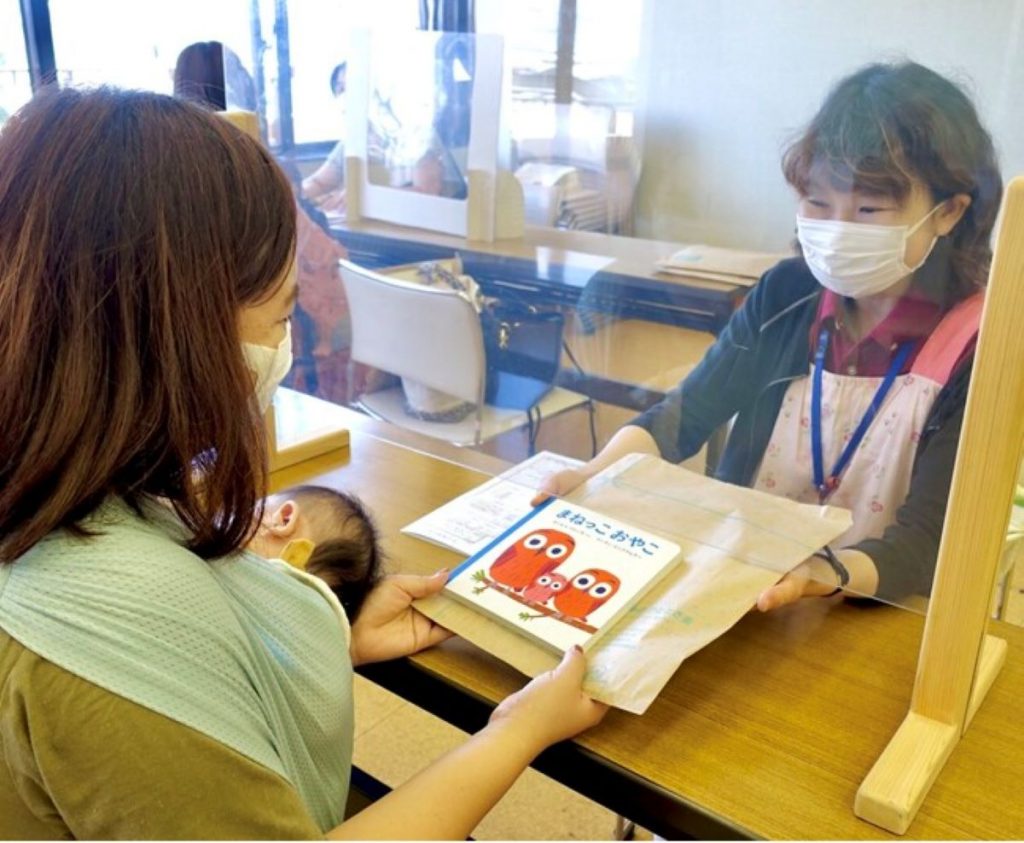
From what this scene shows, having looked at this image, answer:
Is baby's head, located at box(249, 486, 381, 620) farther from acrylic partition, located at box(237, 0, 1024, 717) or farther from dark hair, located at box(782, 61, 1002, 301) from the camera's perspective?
dark hair, located at box(782, 61, 1002, 301)

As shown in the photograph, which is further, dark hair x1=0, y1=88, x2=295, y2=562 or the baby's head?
the baby's head

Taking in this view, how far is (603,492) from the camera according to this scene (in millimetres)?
1070

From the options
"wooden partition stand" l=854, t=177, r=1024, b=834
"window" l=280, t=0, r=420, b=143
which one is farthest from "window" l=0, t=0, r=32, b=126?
"wooden partition stand" l=854, t=177, r=1024, b=834

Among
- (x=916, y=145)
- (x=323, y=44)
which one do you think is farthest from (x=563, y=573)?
(x=323, y=44)

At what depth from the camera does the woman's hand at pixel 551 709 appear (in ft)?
2.37

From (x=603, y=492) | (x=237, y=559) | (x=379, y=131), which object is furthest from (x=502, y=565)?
(x=379, y=131)

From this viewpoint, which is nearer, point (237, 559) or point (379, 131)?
point (237, 559)

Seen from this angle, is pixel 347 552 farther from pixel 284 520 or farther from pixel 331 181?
pixel 331 181

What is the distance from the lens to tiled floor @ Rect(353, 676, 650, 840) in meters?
1.63

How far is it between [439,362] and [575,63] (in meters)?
0.53

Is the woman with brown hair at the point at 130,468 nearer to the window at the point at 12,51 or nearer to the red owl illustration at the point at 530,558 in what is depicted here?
the red owl illustration at the point at 530,558

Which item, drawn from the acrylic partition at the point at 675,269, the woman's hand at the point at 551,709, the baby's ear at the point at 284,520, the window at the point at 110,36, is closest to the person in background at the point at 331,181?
the acrylic partition at the point at 675,269

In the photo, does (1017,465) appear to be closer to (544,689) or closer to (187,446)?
(544,689)

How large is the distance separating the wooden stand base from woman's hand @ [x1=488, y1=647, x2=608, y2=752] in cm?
21
